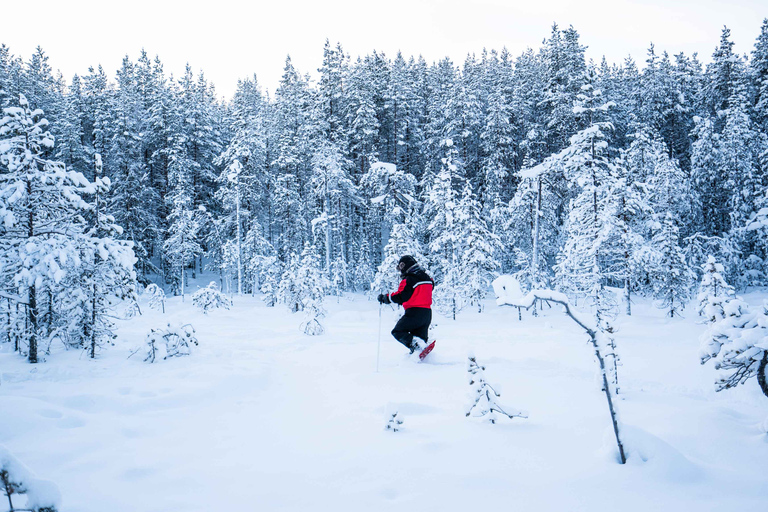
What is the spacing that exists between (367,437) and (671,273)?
63.7 feet

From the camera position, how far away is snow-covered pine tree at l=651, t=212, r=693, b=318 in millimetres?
17766

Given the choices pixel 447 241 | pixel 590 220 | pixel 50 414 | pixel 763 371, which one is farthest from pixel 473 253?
pixel 50 414

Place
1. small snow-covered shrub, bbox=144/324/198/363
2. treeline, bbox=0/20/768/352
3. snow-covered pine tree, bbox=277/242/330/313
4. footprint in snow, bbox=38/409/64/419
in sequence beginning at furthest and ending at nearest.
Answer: treeline, bbox=0/20/768/352, snow-covered pine tree, bbox=277/242/330/313, small snow-covered shrub, bbox=144/324/198/363, footprint in snow, bbox=38/409/64/419

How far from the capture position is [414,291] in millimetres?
7328

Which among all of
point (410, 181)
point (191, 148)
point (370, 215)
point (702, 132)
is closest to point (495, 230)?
point (410, 181)

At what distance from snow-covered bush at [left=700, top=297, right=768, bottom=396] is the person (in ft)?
13.9

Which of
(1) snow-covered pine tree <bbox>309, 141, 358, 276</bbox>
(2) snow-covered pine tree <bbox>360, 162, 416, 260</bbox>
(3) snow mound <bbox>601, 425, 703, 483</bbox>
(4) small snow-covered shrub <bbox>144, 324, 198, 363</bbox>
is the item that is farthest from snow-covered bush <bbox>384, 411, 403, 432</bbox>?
(2) snow-covered pine tree <bbox>360, 162, 416, 260</bbox>

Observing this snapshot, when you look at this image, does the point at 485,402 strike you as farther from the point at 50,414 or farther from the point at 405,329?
the point at 50,414

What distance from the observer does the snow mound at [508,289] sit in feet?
7.20

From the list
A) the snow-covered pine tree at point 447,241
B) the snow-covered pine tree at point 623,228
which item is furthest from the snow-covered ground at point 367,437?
the snow-covered pine tree at point 447,241

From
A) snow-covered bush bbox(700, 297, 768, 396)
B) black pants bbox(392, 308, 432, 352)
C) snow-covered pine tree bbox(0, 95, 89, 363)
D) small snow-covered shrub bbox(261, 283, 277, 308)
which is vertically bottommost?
small snow-covered shrub bbox(261, 283, 277, 308)

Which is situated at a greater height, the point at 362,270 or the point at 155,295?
the point at 362,270

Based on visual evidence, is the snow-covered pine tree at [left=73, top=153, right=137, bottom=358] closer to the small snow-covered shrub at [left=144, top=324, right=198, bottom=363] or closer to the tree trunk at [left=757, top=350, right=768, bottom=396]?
the small snow-covered shrub at [left=144, top=324, right=198, bottom=363]

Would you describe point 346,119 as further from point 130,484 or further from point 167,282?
point 130,484
